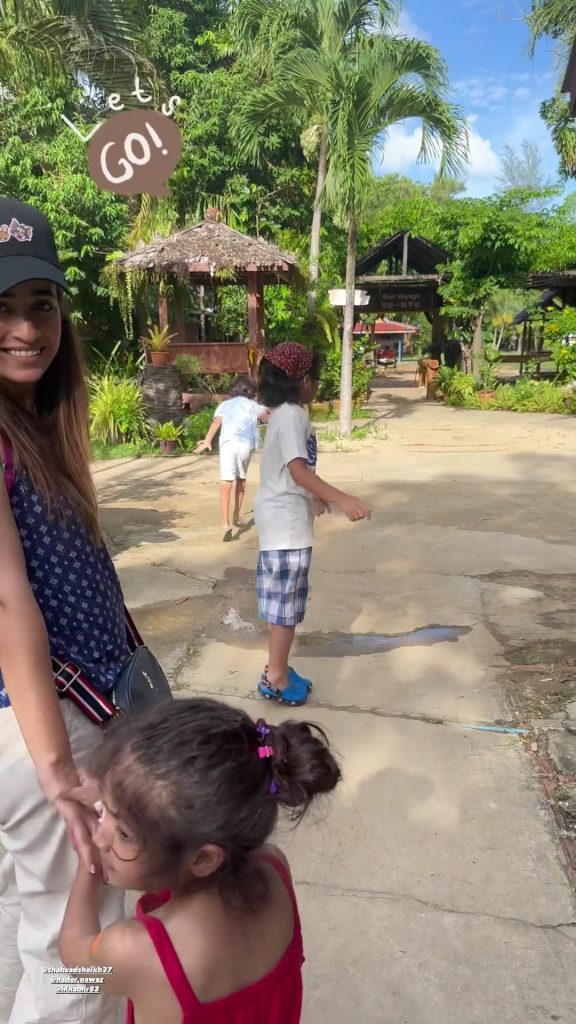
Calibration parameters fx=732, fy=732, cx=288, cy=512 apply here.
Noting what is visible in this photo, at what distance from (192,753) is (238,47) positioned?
687 inches

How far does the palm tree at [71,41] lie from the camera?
729 cm

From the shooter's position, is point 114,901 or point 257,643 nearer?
point 114,901

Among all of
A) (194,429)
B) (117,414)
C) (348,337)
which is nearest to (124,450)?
(117,414)

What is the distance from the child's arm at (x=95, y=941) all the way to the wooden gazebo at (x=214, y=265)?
11.6 metres

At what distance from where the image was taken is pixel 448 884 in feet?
Result: 7.04

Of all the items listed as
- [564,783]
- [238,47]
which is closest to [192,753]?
[564,783]

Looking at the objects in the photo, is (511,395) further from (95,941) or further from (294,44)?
(95,941)

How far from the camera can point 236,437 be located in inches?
241

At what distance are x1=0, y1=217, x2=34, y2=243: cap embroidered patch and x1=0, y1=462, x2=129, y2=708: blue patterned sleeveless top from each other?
0.38m

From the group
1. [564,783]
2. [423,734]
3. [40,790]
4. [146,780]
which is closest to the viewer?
[146,780]

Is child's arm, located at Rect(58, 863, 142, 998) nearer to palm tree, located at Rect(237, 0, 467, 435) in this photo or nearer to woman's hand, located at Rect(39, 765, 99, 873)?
woman's hand, located at Rect(39, 765, 99, 873)

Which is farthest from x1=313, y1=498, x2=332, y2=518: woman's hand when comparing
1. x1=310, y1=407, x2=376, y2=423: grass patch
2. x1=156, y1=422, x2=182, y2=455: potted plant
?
x1=310, y1=407, x2=376, y2=423: grass patch

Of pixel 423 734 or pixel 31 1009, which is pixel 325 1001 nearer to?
pixel 31 1009

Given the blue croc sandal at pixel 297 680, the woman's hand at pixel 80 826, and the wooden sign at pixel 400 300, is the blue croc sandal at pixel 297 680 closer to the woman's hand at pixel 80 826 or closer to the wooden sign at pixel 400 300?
the woman's hand at pixel 80 826
